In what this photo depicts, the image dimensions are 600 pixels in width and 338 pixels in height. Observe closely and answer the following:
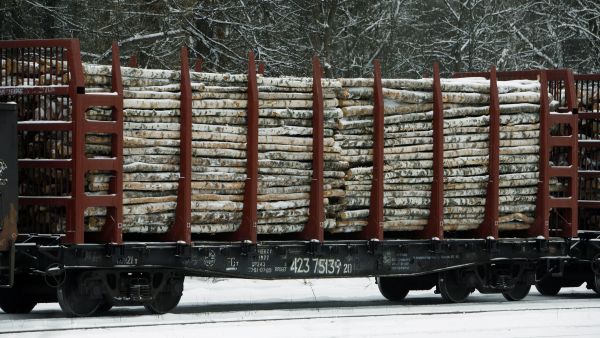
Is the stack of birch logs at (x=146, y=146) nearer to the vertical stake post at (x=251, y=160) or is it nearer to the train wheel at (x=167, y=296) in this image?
the train wheel at (x=167, y=296)

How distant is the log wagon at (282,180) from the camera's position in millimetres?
15094

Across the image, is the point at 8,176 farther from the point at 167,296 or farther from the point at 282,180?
the point at 282,180

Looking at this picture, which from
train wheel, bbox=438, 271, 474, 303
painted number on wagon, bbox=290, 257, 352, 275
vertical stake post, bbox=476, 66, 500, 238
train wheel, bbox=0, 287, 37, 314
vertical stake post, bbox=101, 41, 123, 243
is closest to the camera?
vertical stake post, bbox=101, 41, 123, 243

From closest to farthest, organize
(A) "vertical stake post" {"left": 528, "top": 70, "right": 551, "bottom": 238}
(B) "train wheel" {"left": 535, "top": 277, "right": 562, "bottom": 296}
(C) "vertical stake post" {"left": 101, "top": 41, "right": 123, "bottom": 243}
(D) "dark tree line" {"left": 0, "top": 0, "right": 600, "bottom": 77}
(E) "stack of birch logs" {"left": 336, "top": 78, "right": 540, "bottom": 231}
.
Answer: (C) "vertical stake post" {"left": 101, "top": 41, "right": 123, "bottom": 243}
(E) "stack of birch logs" {"left": 336, "top": 78, "right": 540, "bottom": 231}
(A) "vertical stake post" {"left": 528, "top": 70, "right": 551, "bottom": 238}
(B) "train wheel" {"left": 535, "top": 277, "right": 562, "bottom": 296}
(D) "dark tree line" {"left": 0, "top": 0, "right": 600, "bottom": 77}

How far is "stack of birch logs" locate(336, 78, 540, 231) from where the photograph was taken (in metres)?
17.4

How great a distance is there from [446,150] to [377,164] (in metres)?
1.29

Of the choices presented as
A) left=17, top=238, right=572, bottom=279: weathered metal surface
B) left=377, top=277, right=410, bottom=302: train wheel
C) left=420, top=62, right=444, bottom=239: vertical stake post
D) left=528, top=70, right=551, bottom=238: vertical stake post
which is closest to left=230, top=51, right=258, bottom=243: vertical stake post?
left=17, top=238, right=572, bottom=279: weathered metal surface

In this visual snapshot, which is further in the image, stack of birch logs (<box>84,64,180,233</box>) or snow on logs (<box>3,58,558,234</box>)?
snow on logs (<box>3,58,558,234</box>)

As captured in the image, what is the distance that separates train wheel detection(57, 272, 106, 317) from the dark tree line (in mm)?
9727

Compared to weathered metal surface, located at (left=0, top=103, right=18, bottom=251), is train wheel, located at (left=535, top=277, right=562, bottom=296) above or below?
below

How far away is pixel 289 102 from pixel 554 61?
19649mm

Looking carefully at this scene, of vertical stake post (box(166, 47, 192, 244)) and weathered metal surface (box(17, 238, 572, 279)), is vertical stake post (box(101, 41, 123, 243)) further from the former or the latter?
vertical stake post (box(166, 47, 192, 244))

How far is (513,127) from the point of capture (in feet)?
61.8

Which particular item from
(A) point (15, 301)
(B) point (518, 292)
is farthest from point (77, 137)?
(B) point (518, 292)
